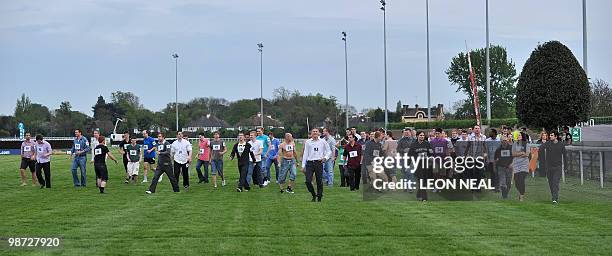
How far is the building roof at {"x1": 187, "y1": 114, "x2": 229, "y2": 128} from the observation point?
512ft

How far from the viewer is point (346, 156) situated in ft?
80.9

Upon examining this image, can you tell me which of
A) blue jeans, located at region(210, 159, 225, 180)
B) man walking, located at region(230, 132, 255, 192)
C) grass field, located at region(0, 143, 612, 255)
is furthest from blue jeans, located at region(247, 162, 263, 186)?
grass field, located at region(0, 143, 612, 255)

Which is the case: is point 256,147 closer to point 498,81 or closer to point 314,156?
point 314,156

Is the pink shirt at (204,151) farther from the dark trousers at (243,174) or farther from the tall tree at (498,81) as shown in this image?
the tall tree at (498,81)

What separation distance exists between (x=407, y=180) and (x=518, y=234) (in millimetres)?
6718

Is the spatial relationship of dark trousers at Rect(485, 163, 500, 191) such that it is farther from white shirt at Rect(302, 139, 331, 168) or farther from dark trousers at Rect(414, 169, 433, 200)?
white shirt at Rect(302, 139, 331, 168)

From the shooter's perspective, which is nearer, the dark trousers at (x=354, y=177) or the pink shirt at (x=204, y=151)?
the dark trousers at (x=354, y=177)

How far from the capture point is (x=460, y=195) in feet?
63.0

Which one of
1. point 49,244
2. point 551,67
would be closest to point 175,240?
point 49,244

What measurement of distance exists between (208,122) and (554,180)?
141 meters

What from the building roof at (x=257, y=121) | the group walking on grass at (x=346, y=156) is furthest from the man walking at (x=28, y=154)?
the building roof at (x=257, y=121)

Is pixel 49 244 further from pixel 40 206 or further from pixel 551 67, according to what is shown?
pixel 551 67

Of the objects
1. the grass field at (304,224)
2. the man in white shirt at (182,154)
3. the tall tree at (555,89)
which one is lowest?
the grass field at (304,224)

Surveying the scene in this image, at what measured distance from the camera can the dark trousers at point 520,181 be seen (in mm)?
19547
